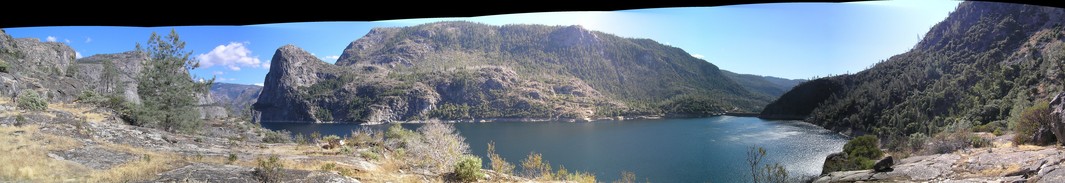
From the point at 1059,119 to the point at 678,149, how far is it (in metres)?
40.9

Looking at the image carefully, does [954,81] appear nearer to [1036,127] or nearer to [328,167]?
[1036,127]

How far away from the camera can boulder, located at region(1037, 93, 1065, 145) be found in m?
27.1

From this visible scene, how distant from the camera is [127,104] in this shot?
3859 cm

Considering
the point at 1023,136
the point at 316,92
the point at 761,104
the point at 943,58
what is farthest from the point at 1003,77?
the point at 316,92

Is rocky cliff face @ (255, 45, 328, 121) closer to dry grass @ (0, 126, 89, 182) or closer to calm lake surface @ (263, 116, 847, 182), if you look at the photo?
calm lake surface @ (263, 116, 847, 182)

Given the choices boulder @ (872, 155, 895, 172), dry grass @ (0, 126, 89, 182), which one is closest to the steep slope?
boulder @ (872, 155, 895, 172)

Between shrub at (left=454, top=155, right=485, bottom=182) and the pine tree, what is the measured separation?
2783 cm

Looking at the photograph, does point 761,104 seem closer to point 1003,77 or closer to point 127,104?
point 1003,77

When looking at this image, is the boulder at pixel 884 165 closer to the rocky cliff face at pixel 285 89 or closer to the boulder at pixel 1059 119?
the boulder at pixel 1059 119

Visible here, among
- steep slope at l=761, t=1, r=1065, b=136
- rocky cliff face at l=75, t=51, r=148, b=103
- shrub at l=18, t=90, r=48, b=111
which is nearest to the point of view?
shrub at l=18, t=90, r=48, b=111

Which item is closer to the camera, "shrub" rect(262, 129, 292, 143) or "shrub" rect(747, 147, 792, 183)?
"shrub" rect(747, 147, 792, 183)

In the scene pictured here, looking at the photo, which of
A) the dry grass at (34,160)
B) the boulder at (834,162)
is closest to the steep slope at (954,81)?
the boulder at (834,162)

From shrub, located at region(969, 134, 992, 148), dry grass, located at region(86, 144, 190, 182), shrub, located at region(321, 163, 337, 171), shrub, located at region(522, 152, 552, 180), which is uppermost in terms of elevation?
dry grass, located at region(86, 144, 190, 182)

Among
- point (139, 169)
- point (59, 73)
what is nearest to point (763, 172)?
point (139, 169)
